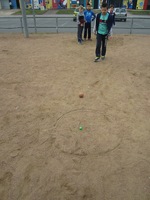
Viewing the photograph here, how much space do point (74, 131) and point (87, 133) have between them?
0.85 feet

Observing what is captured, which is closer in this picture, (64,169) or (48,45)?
(64,169)

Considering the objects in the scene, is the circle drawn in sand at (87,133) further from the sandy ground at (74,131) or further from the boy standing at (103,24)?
the boy standing at (103,24)

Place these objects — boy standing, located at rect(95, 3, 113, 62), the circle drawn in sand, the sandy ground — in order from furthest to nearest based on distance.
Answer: boy standing, located at rect(95, 3, 113, 62), the circle drawn in sand, the sandy ground

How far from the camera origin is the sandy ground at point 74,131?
2.58 meters

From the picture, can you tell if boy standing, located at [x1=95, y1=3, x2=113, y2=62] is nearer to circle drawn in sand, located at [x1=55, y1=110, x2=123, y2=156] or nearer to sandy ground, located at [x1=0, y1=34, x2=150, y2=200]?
sandy ground, located at [x1=0, y1=34, x2=150, y2=200]

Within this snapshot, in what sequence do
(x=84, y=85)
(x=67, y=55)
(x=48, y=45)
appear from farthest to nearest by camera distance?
(x=48, y=45) < (x=67, y=55) < (x=84, y=85)

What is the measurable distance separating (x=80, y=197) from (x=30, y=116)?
211 cm

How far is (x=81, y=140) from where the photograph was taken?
333cm

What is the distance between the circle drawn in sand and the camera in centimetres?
317

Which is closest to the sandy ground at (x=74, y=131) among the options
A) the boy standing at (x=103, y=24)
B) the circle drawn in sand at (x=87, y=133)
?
the circle drawn in sand at (x=87, y=133)

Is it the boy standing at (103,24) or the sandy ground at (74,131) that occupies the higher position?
the boy standing at (103,24)

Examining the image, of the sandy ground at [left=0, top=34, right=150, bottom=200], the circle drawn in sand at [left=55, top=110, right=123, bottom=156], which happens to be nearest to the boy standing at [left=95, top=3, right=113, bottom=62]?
the sandy ground at [left=0, top=34, right=150, bottom=200]

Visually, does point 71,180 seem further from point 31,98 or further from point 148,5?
point 148,5

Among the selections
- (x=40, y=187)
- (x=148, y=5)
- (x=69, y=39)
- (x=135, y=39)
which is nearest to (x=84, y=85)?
(x=40, y=187)
